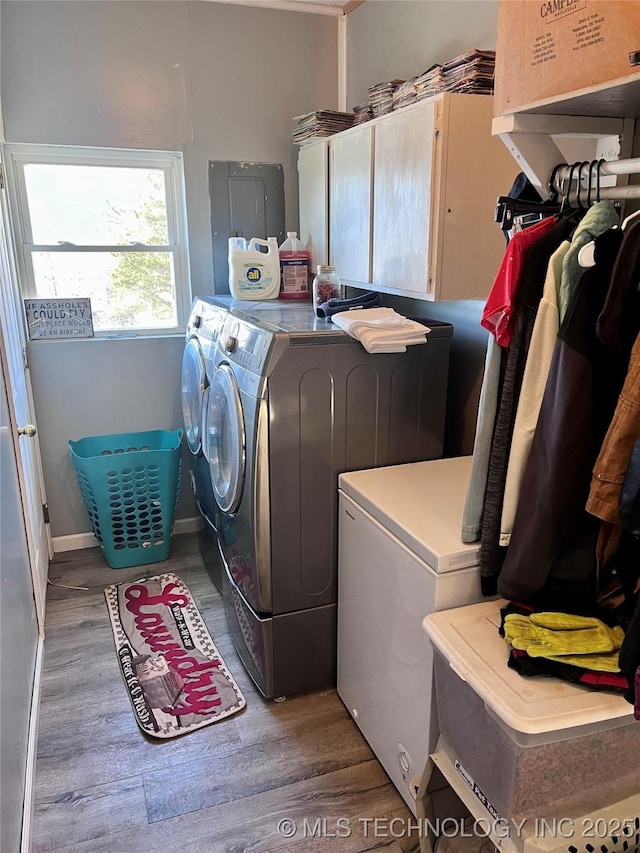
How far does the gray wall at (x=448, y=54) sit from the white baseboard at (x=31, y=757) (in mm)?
1651

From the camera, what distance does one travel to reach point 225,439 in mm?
2127

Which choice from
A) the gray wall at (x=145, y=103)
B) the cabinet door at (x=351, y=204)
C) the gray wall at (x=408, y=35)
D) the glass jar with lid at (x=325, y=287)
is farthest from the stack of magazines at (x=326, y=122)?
the glass jar with lid at (x=325, y=287)

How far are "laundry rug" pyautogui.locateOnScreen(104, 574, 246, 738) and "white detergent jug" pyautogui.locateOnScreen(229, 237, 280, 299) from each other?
4.40 ft

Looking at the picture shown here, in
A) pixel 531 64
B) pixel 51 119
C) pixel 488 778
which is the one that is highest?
pixel 51 119

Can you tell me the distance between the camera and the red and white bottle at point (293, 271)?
272 centimetres

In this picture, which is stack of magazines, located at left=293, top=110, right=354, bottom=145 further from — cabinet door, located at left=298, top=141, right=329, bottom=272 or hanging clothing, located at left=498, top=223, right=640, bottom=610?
hanging clothing, located at left=498, top=223, right=640, bottom=610

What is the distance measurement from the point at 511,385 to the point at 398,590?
63 cm

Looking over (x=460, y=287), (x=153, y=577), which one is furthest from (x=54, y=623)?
(x=460, y=287)

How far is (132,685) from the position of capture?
7.04ft

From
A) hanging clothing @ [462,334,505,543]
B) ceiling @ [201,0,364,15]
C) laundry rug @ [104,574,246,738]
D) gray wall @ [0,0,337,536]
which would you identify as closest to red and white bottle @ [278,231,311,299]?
gray wall @ [0,0,337,536]

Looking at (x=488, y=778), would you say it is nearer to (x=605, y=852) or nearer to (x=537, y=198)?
(x=605, y=852)

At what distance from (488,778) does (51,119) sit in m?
2.83

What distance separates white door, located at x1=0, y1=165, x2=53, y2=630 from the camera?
2113mm

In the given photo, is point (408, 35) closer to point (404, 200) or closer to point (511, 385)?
point (404, 200)
